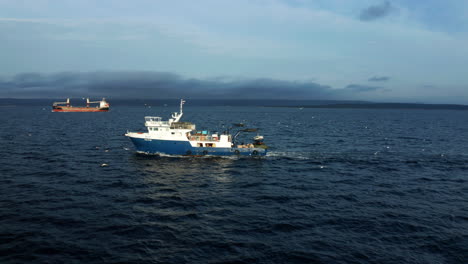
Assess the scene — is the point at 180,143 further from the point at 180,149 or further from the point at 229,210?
the point at 229,210

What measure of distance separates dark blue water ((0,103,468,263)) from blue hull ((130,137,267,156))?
204cm

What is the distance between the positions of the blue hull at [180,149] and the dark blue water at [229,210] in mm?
2043

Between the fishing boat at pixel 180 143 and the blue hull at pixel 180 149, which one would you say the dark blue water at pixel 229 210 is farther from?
the fishing boat at pixel 180 143

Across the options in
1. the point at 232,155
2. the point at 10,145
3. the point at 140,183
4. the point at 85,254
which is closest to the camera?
the point at 85,254

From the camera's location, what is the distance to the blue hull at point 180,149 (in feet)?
196

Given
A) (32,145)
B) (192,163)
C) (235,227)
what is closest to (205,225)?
(235,227)

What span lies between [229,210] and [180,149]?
29740mm

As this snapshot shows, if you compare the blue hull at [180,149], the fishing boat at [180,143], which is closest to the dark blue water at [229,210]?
the blue hull at [180,149]

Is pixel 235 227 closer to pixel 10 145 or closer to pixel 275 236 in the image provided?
pixel 275 236

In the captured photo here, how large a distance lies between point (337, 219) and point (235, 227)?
10.5m

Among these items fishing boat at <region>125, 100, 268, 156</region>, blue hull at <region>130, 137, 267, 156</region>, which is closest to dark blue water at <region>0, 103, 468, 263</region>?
blue hull at <region>130, 137, 267, 156</region>

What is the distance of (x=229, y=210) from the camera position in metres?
32.3

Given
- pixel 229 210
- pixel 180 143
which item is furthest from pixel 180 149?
pixel 229 210

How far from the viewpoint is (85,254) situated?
2208 cm
